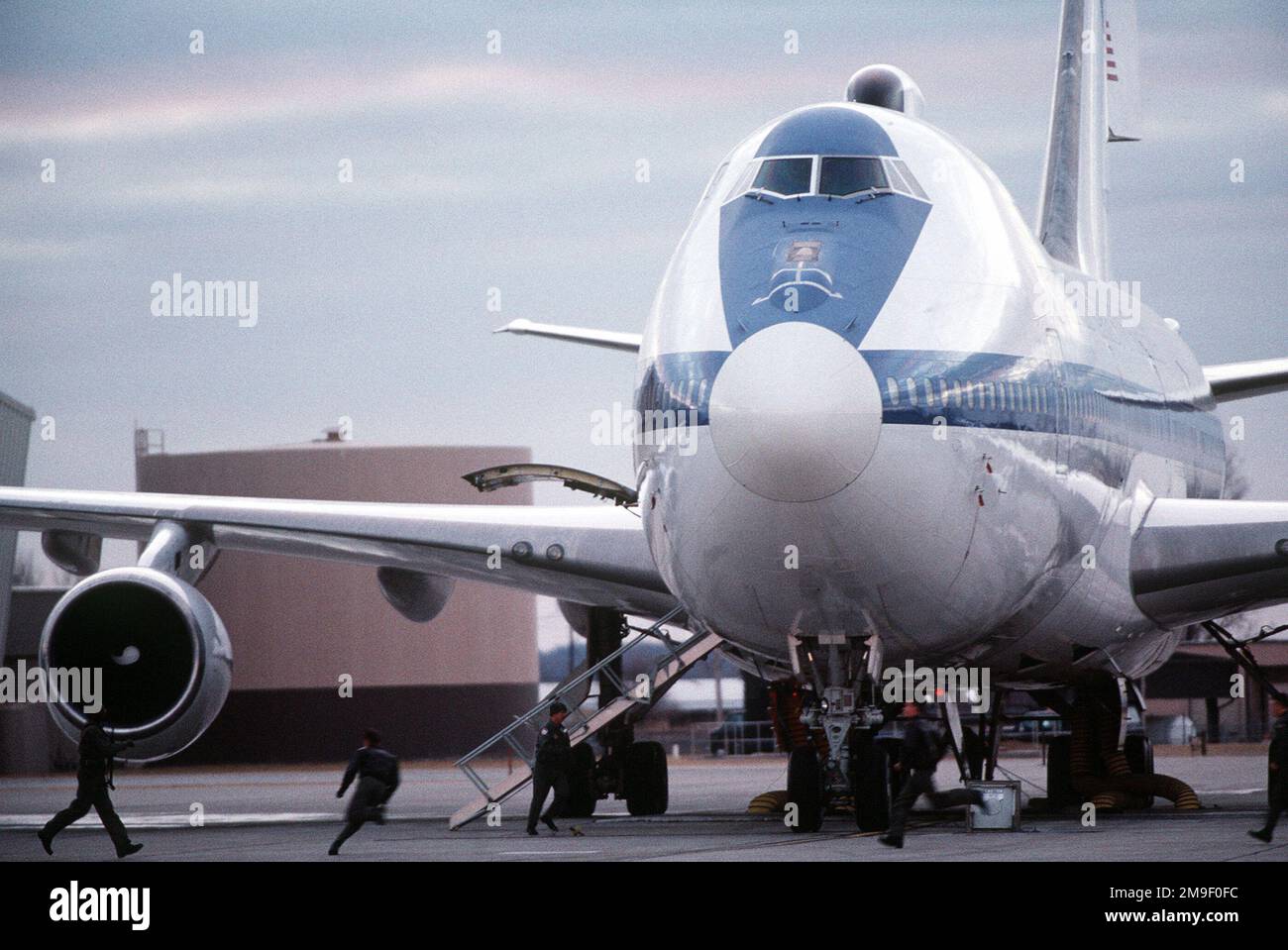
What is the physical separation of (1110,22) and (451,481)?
85.9ft

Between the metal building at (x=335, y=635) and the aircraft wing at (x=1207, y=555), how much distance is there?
3350 centimetres

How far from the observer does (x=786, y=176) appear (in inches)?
596

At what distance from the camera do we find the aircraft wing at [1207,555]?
17.4 meters

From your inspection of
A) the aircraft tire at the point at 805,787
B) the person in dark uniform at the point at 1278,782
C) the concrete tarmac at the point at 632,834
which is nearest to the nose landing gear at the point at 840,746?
the aircraft tire at the point at 805,787

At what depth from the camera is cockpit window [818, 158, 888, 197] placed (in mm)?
15039

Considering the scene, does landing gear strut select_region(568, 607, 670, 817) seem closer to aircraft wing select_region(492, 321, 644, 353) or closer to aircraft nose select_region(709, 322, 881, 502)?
aircraft wing select_region(492, 321, 644, 353)

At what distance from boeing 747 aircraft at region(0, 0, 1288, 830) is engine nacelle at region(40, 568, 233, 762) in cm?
3

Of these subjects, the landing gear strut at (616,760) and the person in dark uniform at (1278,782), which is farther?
the landing gear strut at (616,760)

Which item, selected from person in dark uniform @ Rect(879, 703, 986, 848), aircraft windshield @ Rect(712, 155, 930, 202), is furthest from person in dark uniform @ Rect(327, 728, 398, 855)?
aircraft windshield @ Rect(712, 155, 930, 202)

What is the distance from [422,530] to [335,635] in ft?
104

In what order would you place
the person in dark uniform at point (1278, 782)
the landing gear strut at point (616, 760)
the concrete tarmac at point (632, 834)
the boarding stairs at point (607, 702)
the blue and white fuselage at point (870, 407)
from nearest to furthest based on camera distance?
the blue and white fuselage at point (870, 407) → the concrete tarmac at point (632, 834) → the person in dark uniform at point (1278, 782) → the boarding stairs at point (607, 702) → the landing gear strut at point (616, 760)

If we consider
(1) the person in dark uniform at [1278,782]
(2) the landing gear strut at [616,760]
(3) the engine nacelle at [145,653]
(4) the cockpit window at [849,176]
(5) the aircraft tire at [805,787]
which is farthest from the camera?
(2) the landing gear strut at [616,760]

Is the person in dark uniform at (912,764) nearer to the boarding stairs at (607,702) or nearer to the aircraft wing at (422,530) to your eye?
the boarding stairs at (607,702)
